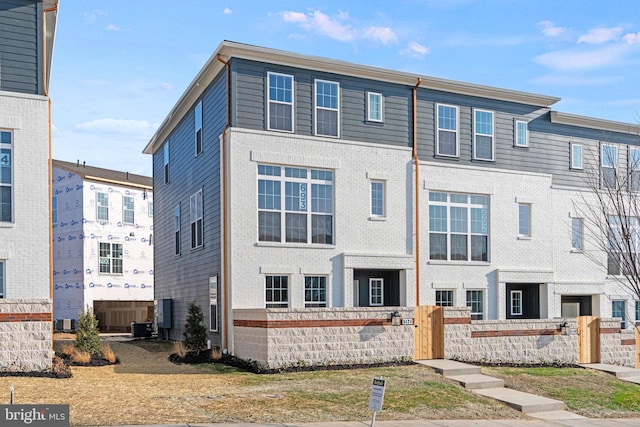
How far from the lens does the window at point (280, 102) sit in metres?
21.7

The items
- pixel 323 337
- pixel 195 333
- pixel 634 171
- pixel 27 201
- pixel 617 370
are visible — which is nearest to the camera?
pixel 323 337

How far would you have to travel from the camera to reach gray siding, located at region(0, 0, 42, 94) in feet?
A: 60.6

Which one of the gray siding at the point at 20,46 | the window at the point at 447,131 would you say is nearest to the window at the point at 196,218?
the gray siding at the point at 20,46

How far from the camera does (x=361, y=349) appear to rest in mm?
18703

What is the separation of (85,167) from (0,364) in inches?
1244

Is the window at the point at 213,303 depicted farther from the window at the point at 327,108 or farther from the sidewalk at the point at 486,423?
the sidewalk at the point at 486,423

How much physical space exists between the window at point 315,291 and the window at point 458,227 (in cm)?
432

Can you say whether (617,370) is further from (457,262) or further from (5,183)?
(5,183)

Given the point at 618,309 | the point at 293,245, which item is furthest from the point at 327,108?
the point at 618,309

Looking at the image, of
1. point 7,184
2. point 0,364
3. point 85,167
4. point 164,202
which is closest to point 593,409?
point 0,364

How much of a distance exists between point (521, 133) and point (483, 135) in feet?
6.14

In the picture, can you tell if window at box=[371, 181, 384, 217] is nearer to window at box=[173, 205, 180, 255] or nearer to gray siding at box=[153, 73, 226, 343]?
gray siding at box=[153, 73, 226, 343]

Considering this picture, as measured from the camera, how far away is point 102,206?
40.8m

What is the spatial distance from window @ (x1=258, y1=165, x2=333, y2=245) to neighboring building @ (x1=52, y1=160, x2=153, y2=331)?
71.0ft
